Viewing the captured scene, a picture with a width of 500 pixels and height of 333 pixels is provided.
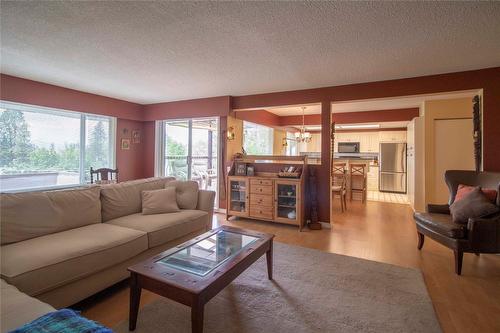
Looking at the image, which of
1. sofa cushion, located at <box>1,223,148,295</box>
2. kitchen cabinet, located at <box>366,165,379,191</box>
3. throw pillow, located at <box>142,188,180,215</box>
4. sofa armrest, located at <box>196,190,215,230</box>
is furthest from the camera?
kitchen cabinet, located at <box>366,165,379,191</box>

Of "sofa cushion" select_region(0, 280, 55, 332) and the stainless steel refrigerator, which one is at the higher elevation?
the stainless steel refrigerator

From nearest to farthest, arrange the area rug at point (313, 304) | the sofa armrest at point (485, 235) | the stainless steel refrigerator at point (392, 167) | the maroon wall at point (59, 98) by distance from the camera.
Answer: the area rug at point (313, 304) → the sofa armrest at point (485, 235) → the maroon wall at point (59, 98) → the stainless steel refrigerator at point (392, 167)

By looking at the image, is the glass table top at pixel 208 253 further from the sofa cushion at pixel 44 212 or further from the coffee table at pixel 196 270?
the sofa cushion at pixel 44 212

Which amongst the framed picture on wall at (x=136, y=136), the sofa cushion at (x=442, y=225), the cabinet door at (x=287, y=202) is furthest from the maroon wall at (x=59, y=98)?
the sofa cushion at (x=442, y=225)

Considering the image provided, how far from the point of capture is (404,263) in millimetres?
2742

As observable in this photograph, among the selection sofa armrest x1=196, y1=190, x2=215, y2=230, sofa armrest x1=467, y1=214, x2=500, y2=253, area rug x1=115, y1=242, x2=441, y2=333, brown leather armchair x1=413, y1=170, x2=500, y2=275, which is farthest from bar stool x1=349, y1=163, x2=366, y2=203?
sofa armrest x1=196, y1=190, x2=215, y2=230

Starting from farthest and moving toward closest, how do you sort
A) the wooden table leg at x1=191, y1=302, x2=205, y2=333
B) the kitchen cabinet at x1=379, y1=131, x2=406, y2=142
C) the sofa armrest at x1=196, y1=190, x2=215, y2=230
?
the kitchen cabinet at x1=379, y1=131, x2=406, y2=142 < the sofa armrest at x1=196, y1=190, x2=215, y2=230 < the wooden table leg at x1=191, y1=302, x2=205, y2=333

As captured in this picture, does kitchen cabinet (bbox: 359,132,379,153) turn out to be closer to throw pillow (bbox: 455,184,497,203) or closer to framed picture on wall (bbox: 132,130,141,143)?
throw pillow (bbox: 455,184,497,203)

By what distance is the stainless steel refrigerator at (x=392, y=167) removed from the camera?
746 cm

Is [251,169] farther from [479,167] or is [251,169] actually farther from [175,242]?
[479,167]

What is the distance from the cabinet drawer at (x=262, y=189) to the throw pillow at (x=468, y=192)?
97.9 inches

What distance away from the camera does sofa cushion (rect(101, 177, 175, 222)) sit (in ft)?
8.88

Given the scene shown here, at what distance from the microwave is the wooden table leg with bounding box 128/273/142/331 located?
315 inches

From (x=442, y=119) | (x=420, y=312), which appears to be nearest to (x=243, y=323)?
(x=420, y=312)
